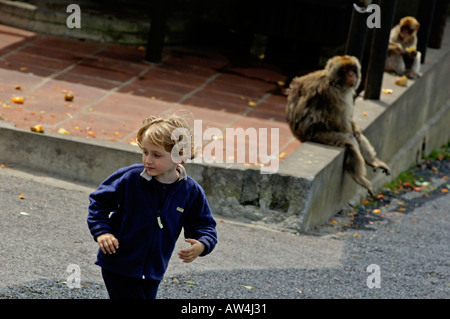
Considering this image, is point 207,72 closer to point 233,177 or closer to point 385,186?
point 385,186

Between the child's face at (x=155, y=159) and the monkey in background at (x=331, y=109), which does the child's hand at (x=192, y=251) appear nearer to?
the child's face at (x=155, y=159)

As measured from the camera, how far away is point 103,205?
13.8 feet

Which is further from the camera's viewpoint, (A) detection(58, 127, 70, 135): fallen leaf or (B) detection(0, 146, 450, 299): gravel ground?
Answer: (A) detection(58, 127, 70, 135): fallen leaf

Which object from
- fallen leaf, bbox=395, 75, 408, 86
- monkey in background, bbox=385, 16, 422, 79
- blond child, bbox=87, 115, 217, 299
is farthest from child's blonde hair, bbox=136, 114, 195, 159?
monkey in background, bbox=385, 16, 422, 79

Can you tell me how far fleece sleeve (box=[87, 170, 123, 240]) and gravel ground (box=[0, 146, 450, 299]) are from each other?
1.17 metres

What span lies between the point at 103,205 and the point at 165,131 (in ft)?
1.58

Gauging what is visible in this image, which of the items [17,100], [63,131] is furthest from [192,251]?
[17,100]

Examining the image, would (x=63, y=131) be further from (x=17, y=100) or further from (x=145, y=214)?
(x=145, y=214)

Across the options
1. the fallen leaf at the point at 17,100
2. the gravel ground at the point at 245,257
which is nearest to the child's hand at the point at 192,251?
the gravel ground at the point at 245,257

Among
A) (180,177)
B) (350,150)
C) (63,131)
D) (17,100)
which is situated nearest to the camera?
(180,177)

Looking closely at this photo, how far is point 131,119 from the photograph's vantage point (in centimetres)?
965

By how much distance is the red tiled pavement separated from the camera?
30.8 feet

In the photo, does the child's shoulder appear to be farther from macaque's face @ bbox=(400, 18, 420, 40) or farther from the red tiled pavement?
macaque's face @ bbox=(400, 18, 420, 40)
